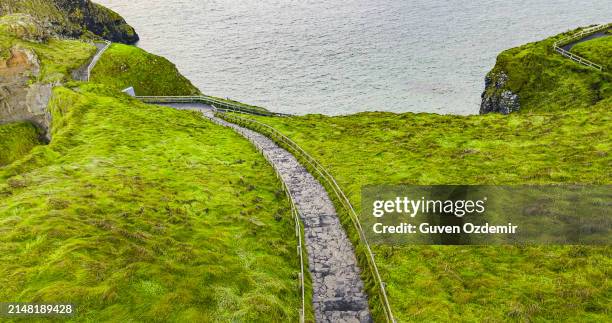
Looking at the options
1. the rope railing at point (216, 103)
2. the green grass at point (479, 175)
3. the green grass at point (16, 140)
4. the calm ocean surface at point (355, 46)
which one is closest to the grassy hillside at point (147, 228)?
the green grass at point (479, 175)

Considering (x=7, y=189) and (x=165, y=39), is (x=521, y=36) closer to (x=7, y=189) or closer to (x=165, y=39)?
(x=165, y=39)

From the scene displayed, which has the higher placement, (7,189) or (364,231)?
(7,189)

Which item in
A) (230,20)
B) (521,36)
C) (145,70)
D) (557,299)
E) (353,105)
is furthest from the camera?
(230,20)

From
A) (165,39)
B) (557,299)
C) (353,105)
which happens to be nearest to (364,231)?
(557,299)

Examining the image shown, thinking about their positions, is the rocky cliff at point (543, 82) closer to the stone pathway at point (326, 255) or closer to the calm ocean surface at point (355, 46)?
the calm ocean surface at point (355, 46)

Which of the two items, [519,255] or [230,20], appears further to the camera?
[230,20]

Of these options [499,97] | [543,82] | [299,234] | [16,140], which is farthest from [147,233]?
[543,82]

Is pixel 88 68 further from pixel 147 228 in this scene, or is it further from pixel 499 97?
pixel 499 97

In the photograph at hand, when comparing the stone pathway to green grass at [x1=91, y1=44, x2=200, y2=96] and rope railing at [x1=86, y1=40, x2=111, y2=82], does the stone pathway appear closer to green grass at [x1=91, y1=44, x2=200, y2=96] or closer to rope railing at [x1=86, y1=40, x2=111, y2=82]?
green grass at [x1=91, y1=44, x2=200, y2=96]
